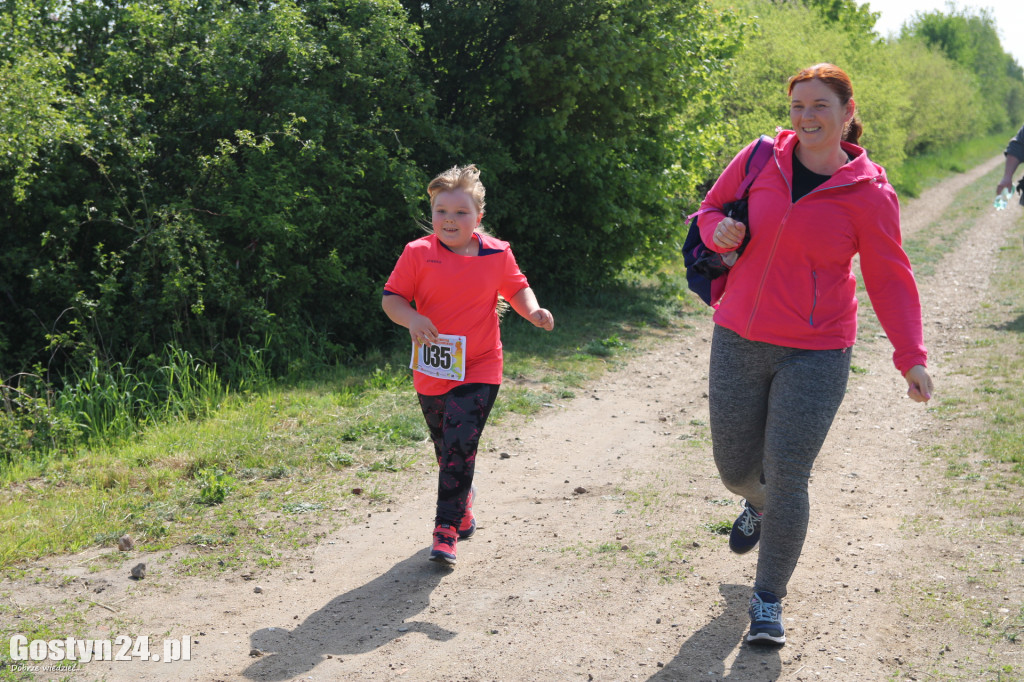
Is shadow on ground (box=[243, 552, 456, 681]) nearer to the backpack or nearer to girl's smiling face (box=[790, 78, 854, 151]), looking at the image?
the backpack

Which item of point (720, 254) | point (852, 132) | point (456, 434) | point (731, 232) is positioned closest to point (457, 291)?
point (456, 434)

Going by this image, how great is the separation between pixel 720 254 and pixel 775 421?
0.72 m

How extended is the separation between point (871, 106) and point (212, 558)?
27951mm

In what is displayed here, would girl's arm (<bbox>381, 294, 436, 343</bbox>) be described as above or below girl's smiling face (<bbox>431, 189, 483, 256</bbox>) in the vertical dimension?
below

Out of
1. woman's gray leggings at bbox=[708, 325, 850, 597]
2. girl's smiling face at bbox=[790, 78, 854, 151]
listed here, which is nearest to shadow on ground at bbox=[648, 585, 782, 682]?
woman's gray leggings at bbox=[708, 325, 850, 597]

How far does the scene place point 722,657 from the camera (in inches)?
145

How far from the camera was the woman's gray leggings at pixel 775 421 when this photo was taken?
3.58 metres

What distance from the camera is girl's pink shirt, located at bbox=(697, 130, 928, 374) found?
351 cm

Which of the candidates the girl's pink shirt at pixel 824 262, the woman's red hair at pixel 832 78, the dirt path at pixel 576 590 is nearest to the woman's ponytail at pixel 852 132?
the girl's pink shirt at pixel 824 262

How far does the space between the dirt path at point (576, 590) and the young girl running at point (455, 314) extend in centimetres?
46

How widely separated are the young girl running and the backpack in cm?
82

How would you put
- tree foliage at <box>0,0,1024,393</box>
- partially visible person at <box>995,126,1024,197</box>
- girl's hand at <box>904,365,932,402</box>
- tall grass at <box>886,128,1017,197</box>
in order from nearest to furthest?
girl's hand at <box>904,365,932,402</box>, tree foliage at <box>0,0,1024,393</box>, partially visible person at <box>995,126,1024,197</box>, tall grass at <box>886,128,1017,197</box>

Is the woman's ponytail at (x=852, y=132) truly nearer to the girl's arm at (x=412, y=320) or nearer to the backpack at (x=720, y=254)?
the backpack at (x=720, y=254)

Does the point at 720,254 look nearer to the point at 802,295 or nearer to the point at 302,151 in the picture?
the point at 802,295
